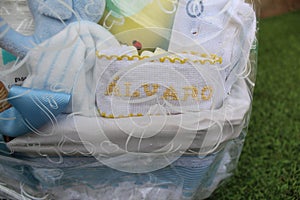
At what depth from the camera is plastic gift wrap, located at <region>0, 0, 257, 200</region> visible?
795mm

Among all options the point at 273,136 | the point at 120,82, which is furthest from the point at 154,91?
the point at 273,136

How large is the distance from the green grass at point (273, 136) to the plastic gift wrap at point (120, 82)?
30 cm

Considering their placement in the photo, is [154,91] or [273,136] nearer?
[154,91]

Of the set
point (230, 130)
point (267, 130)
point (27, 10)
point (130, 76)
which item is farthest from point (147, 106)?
point (267, 130)

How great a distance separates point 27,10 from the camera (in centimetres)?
85

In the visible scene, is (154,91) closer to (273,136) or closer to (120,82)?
(120,82)

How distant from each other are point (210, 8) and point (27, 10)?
0.36 meters

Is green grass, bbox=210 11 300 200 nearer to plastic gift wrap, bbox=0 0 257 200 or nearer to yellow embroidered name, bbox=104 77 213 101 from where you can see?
plastic gift wrap, bbox=0 0 257 200

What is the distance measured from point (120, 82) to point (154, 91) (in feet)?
0.21

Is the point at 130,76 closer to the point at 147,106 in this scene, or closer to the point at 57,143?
the point at 147,106

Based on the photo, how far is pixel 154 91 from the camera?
80 centimetres

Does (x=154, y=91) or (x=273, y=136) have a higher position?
(x=154, y=91)

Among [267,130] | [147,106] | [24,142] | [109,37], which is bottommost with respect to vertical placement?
[267,130]

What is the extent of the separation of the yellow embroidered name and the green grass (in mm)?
400
